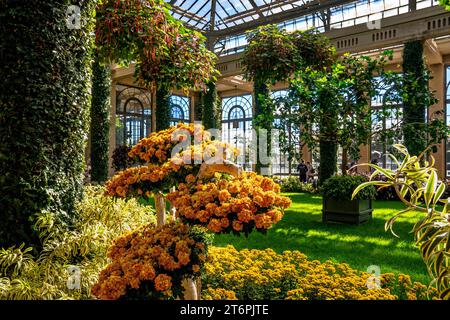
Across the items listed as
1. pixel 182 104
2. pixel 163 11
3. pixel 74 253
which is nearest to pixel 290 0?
pixel 182 104

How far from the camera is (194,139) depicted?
2459 mm

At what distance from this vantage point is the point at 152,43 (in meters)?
3.75

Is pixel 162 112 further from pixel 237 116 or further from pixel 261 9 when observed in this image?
pixel 237 116

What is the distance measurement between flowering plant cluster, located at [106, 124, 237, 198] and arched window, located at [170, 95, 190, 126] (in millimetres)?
16861

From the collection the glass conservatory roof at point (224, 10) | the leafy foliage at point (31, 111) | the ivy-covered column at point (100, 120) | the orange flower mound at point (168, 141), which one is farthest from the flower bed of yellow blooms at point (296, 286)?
the glass conservatory roof at point (224, 10)

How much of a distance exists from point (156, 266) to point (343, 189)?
4452 mm

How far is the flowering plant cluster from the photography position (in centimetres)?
215

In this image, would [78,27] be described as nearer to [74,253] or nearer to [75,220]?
[75,220]

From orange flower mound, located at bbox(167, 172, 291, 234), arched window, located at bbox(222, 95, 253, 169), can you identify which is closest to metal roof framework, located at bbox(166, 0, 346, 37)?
arched window, located at bbox(222, 95, 253, 169)

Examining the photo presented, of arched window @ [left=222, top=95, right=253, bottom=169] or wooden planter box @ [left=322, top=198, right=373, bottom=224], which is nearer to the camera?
wooden planter box @ [left=322, top=198, right=373, bottom=224]

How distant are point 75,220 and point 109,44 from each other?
6.53 feet

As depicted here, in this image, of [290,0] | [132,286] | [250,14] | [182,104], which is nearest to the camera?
A: [132,286]

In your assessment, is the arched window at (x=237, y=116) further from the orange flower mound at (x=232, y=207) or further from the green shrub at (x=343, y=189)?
the orange flower mound at (x=232, y=207)

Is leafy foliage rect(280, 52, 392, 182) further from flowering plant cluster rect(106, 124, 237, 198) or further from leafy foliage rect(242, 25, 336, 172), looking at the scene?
flowering plant cluster rect(106, 124, 237, 198)
